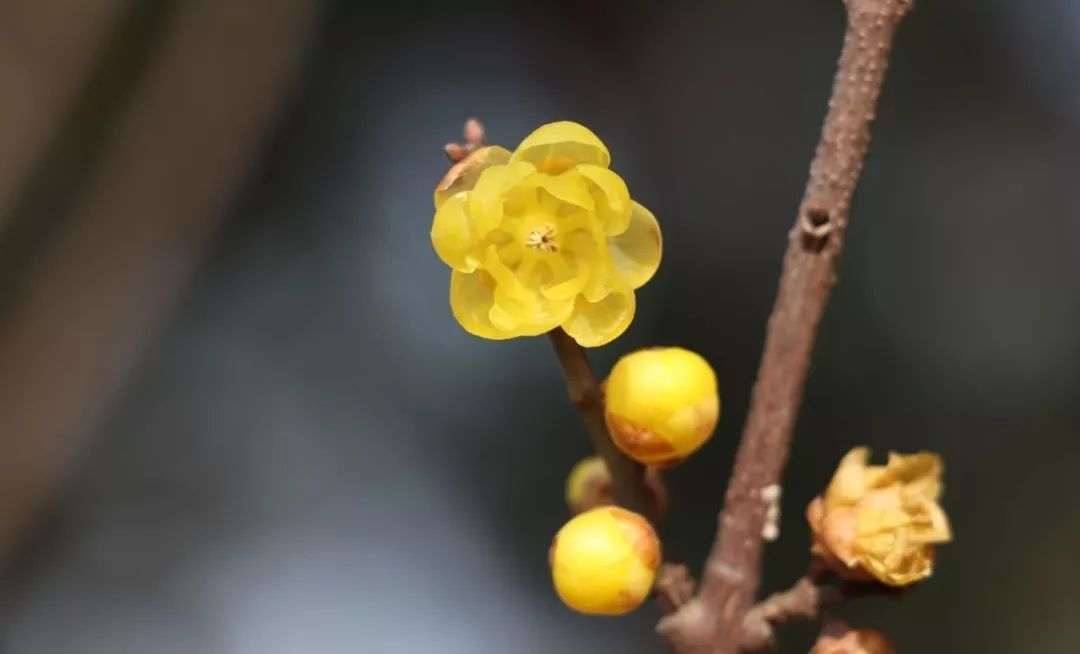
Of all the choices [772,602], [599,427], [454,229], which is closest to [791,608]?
[772,602]

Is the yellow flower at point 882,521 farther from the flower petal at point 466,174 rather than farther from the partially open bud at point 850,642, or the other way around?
the flower petal at point 466,174

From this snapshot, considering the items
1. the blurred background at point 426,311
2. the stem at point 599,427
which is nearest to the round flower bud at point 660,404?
the stem at point 599,427

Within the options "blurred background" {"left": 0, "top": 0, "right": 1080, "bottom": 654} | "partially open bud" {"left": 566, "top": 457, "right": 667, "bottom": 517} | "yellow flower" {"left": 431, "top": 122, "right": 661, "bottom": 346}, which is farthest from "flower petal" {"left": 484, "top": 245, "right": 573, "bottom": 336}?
"blurred background" {"left": 0, "top": 0, "right": 1080, "bottom": 654}

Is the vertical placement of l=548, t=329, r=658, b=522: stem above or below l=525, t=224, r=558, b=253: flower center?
below

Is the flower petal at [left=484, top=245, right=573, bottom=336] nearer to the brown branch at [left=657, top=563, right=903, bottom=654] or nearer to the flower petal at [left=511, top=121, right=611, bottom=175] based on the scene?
the flower petal at [left=511, top=121, right=611, bottom=175]

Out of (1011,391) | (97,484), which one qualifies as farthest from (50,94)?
(1011,391)

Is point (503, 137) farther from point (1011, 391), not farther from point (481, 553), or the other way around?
point (1011, 391)
